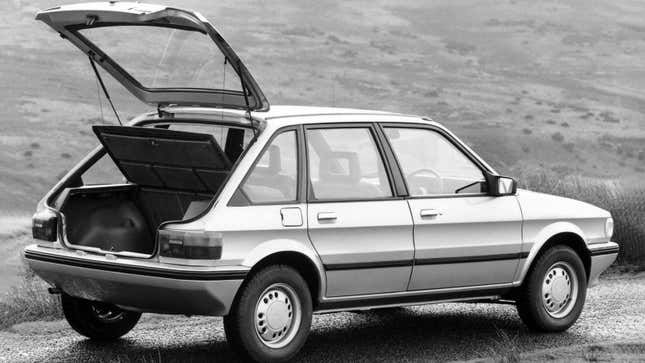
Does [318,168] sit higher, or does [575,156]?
[318,168]

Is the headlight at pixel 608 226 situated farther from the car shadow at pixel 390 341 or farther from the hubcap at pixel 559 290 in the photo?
the car shadow at pixel 390 341

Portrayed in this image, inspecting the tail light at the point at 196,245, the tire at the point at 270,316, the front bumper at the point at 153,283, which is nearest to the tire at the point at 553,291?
the tire at the point at 270,316

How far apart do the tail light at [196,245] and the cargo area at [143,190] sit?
535 mm

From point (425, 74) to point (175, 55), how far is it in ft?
384

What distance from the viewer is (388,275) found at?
796cm

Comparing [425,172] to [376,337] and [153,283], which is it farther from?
[153,283]

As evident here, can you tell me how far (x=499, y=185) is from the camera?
8.61 metres

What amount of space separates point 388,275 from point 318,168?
0.84 metres

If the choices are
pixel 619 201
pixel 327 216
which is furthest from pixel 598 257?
pixel 619 201

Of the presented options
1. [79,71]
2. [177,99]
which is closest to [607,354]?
[177,99]

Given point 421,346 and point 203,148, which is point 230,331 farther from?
point 421,346

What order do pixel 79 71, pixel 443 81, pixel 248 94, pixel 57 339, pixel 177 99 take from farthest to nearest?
pixel 443 81, pixel 79 71, pixel 57 339, pixel 177 99, pixel 248 94

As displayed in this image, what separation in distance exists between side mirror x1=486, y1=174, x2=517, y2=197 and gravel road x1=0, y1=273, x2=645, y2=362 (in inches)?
39.8

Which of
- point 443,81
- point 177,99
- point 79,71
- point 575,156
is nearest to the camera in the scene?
point 177,99
